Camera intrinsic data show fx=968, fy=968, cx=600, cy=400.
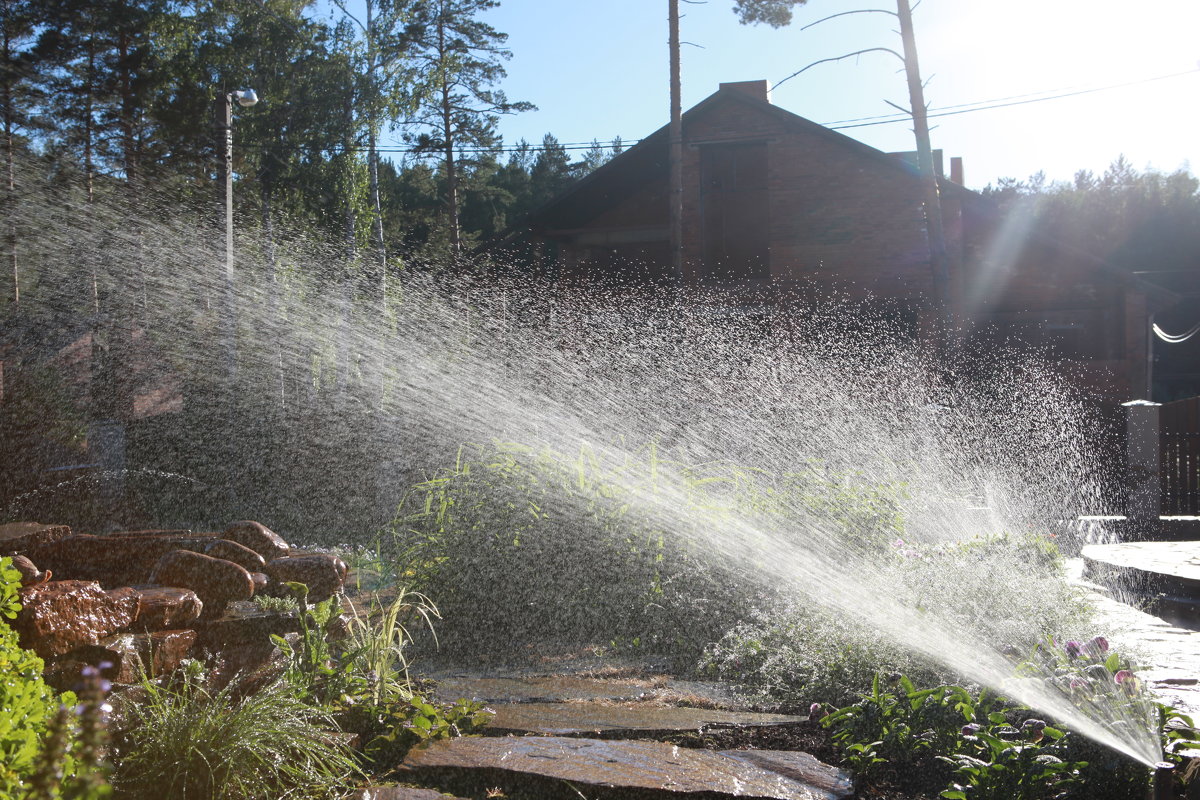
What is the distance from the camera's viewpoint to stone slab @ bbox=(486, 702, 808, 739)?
3445 millimetres

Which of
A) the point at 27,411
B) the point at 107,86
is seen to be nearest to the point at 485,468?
the point at 27,411

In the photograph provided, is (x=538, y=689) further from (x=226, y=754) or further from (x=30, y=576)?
(x=30, y=576)

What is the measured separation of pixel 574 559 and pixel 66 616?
2327 millimetres

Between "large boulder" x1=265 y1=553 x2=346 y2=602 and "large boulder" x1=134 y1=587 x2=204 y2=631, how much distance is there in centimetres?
132

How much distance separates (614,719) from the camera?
142 inches

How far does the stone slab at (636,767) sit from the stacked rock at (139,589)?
135cm

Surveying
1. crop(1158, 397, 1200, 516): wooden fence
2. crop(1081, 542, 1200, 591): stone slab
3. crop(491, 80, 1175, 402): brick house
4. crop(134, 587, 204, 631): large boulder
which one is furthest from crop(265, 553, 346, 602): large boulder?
crop(491, 80, 1175, 402): brick house

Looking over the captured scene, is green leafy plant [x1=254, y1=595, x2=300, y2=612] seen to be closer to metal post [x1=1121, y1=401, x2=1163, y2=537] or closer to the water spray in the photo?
the water spray

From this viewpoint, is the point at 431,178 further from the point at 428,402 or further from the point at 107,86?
the point at 428,402

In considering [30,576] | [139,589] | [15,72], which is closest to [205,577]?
[139,589]

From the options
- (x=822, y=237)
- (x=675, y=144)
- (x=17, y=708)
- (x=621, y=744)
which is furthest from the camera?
(x=822, y=237)

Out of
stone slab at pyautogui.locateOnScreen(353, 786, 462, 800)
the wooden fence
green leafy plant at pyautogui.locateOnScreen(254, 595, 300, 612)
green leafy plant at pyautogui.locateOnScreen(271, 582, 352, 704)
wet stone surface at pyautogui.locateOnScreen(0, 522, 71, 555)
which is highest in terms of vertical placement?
green leafy plant at pyautogui.locateOnScreen(271, 582, 352, 704)

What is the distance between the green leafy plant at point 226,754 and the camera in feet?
8.38

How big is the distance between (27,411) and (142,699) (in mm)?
17645
